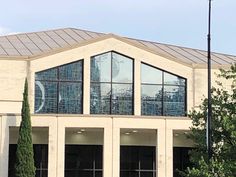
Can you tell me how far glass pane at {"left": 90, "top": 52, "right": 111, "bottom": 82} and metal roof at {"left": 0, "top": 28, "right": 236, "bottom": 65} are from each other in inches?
80.7

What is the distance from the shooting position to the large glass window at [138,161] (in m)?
45.4

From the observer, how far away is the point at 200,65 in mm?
45188

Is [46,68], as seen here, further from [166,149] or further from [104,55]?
[166,149]

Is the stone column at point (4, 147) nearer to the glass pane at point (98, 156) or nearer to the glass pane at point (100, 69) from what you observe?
the glass pane at point (100, 69)

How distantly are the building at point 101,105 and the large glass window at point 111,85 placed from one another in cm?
6

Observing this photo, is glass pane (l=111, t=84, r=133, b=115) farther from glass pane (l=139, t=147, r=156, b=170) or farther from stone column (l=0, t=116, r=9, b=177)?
stone column (l=0, t=116, r=9, b=177)

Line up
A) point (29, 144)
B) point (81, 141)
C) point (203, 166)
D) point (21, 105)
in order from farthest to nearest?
point (81, 141) < point (21, 105) < point (29, 144) < point (203, 166)

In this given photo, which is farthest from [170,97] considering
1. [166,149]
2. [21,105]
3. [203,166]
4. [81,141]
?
[203,166]

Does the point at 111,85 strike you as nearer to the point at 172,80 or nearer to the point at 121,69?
the point at 121,69

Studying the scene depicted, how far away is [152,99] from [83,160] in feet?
20.8

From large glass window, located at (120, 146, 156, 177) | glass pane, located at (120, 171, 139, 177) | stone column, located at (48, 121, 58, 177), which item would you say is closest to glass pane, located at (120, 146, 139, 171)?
large glass window, located at (120, 146, 156, 177)

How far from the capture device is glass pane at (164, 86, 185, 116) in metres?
43.7

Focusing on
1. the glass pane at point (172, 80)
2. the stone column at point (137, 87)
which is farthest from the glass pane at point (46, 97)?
the glass pane at point (172, 80)

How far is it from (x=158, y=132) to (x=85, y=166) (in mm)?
6074
